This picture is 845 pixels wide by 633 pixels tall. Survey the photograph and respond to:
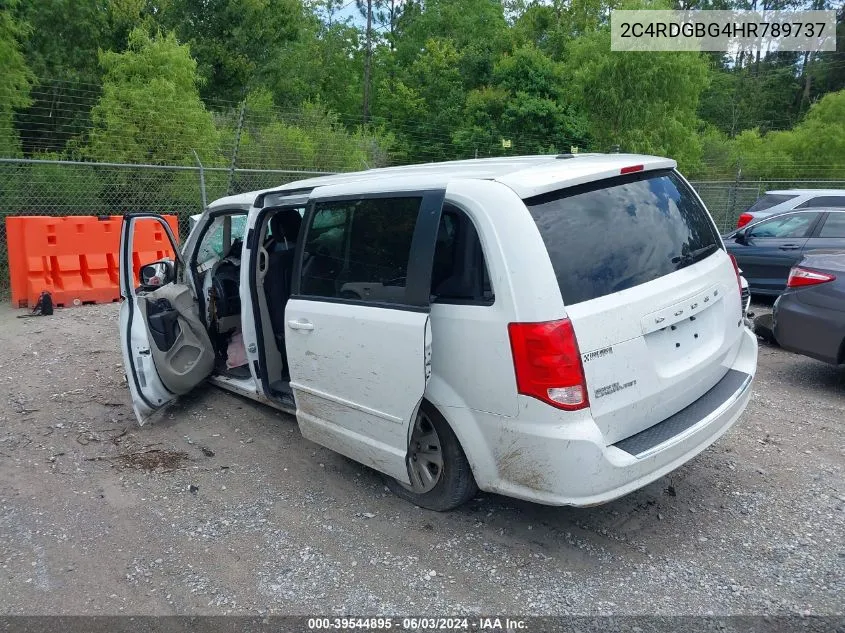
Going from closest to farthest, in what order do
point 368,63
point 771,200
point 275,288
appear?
point 275,288
point 771,200
point 368,63

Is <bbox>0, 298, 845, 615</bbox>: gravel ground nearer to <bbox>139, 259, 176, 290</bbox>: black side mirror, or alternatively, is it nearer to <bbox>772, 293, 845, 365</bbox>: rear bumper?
<bbox>772, 293, 845, 365</bbox>: rear bumper

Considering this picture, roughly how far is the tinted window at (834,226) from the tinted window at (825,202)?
1.02 metres

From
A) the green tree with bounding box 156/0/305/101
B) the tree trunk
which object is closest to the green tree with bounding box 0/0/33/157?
the green tree with bounding box 156/0/305/101

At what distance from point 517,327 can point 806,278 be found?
4.14 metres

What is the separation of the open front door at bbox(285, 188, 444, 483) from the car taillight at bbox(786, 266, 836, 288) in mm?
4133

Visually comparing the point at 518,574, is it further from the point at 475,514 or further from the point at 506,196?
the point at 506,196

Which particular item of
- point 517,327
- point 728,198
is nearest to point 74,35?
point 728,198

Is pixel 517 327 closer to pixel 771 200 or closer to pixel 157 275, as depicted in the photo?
pixel 157 275

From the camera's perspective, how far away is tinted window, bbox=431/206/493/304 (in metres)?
3.20

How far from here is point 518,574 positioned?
10.6ft

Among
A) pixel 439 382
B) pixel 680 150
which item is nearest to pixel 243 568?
pixel 439 382

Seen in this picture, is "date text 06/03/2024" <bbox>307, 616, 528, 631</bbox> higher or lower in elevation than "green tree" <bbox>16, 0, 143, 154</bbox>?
lower

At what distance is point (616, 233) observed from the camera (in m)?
3.34

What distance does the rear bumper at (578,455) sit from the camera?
2.99 meters
